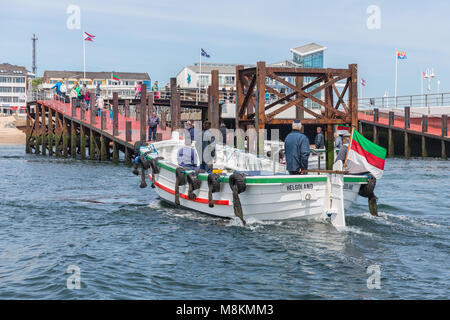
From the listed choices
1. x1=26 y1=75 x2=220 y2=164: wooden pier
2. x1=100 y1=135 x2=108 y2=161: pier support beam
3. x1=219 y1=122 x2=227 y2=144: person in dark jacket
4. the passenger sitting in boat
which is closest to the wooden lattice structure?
x1=219 y1=122 x2=227 y2=144: person in dark jacket

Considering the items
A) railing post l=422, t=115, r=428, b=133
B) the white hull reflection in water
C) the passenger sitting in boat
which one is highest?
railing post l=422, t=115, r=428, b=133

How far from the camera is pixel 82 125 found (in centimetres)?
3534

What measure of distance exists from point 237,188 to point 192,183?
1981 mm

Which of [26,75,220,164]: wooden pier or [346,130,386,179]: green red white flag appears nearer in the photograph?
[346,130,386,179]: green red white flag

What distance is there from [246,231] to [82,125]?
24987mm

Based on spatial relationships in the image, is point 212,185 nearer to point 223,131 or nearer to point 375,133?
point 223,131

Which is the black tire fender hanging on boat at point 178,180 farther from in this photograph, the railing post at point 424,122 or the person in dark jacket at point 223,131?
the railing post at point 424,122

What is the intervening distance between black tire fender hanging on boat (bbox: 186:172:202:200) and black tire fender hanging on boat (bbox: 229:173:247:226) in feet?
5.25

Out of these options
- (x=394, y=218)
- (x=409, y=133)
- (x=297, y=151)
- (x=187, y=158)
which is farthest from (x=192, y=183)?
(x=409, y=133)

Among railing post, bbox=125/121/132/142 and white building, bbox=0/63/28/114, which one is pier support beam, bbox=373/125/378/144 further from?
white building, bbox=0/63/28/114

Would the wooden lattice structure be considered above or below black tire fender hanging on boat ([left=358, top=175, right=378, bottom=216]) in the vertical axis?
above

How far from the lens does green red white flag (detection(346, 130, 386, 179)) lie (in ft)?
41.6

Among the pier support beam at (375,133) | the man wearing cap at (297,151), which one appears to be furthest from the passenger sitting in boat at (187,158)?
the pier support beam at (375,133)

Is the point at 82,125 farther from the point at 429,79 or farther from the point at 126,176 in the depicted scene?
the point at 429,79
